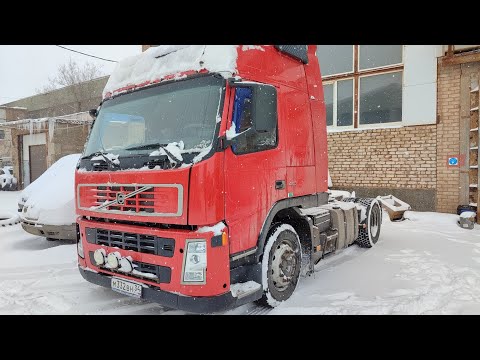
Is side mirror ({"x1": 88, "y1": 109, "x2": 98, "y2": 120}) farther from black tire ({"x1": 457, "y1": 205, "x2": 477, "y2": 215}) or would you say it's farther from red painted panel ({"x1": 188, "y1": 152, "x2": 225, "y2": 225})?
black tire ({"x1": 457, "y1": 205, "x2": 477, "y2": 215})

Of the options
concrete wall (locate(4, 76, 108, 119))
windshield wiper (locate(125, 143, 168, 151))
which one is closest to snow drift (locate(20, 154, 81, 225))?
windshield wiper (locate(125, 143, 168, 151))

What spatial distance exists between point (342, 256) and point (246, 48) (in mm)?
4158

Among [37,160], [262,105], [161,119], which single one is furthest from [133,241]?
[37,160]

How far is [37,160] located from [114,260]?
19.4 meters

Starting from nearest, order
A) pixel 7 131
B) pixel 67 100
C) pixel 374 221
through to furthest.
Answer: pixel 374 221, pixel 7 131, pixel 67 100

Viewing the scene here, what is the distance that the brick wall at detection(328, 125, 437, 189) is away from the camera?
30.4 feet

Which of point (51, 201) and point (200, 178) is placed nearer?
point (200, 178)

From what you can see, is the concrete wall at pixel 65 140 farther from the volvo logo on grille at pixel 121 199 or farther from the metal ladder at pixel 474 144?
the metal ladder at pixel 474 144

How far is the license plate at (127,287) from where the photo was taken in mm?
3264

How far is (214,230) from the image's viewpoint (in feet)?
9.85

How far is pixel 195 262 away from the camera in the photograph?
3.01m

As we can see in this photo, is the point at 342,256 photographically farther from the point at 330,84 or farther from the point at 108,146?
the point at 330,84

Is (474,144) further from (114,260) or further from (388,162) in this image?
(114,260)

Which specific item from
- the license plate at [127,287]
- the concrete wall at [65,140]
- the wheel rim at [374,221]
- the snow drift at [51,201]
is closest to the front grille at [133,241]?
the license plate at [127,287]
